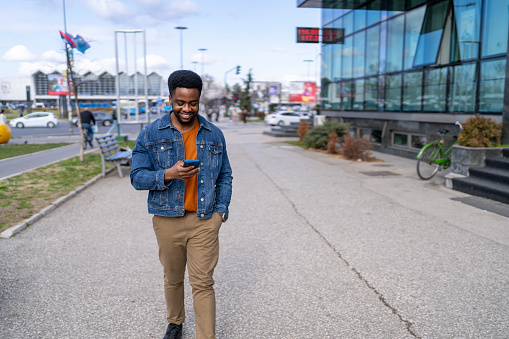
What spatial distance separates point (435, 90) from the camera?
14.8 metres

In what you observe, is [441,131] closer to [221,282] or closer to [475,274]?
[475,274]

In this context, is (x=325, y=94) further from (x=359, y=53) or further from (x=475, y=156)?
(x=475, y=156)

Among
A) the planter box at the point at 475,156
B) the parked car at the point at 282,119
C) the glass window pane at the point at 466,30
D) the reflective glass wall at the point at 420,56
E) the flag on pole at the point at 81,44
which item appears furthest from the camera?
the parked car at the point at 282,119

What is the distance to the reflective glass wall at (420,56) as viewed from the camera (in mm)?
12320

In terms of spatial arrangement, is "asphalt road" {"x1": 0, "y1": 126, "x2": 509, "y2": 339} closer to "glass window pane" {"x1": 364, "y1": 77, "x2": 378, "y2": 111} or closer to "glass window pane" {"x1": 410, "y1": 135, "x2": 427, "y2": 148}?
"glass window pane" {"x1": 410, "y1": 135, "x2": 427, "y2": 148}

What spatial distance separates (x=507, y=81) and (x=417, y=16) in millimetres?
6944

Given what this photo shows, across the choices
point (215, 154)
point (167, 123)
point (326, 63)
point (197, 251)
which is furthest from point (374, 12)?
point (197, 251)

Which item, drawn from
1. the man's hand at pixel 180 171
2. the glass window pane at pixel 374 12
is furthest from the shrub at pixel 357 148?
the man's hand at pixel 180 171

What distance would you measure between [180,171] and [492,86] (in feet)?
39.0

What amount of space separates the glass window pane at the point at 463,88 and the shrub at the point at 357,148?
9.07 ft

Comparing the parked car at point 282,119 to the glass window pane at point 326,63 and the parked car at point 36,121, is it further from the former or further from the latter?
the parked car at point 36,121

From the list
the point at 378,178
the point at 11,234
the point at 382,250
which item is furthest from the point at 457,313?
the point at 378,178

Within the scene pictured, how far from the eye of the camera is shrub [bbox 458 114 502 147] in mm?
9742

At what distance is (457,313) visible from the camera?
377 centimetres
